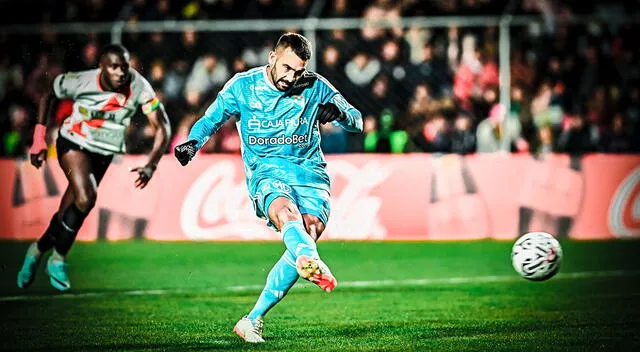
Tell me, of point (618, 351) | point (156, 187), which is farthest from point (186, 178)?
point (618, 351)

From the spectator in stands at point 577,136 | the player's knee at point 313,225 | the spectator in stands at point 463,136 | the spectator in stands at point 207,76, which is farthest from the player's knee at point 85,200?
the spectator in stands at point 577,136

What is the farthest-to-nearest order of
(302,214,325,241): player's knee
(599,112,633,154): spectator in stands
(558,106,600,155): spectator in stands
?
(599,112,633,154): spectator in stands, (558,106,600,155): spectator in stands, (302,214,325,241): player's knee

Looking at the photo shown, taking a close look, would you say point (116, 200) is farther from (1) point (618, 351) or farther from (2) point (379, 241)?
(1) point (618, 351)

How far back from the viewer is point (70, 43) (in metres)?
18.5

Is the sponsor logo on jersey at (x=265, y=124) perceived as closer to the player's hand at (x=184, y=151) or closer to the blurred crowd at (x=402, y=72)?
the player's hand at (x=184, y=151)

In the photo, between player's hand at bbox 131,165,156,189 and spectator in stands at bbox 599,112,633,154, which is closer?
player's hand at bbox 131,165,156,189

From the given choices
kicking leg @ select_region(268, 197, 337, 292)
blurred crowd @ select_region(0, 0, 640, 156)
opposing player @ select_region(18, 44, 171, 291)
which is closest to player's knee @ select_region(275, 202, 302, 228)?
kicking leg @ select_region(268, 197, 337, 292)

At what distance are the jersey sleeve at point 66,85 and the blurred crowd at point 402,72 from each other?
6.77 metres

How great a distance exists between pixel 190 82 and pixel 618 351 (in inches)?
459

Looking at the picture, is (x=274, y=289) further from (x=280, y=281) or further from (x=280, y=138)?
(x=280, y=138)

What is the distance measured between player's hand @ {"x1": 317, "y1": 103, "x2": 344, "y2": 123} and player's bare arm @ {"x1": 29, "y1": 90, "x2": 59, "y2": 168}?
138 inches

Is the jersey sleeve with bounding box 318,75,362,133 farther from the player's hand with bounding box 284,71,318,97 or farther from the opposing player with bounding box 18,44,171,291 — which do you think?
the opposing player with bounding box 18,44,171,291

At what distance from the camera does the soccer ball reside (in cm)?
994

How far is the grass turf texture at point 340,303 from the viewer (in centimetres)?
861
